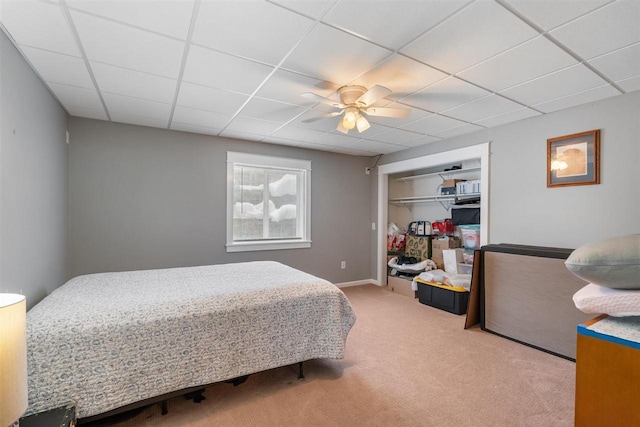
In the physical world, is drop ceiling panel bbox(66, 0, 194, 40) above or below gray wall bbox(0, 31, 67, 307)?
above

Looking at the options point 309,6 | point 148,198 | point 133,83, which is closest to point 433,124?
point 309,6

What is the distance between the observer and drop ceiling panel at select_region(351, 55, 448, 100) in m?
2.09

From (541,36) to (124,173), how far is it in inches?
161

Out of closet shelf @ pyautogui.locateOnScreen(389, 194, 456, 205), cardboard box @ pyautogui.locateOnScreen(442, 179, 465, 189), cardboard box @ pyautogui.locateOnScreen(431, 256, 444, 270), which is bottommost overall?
cardboard box @ pyautogui.locateOnScreen(431, 256, 444, 270)

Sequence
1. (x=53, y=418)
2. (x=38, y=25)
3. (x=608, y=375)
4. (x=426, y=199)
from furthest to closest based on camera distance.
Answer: (x=426, y=199), (x=38, y=25), (x=53, y=418), (x=608, y=375)

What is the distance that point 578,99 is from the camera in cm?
269

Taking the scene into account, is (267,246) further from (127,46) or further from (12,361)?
(12,361)

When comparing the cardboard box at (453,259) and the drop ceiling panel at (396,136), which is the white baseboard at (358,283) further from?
the drop ceiling panel at (396,136)

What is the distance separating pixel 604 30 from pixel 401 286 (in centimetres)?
370

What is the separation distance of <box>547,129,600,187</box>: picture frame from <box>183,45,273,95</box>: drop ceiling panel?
2927 mm

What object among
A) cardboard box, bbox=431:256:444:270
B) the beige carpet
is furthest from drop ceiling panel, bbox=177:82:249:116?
cardboard box, bbox=431:256:444:270

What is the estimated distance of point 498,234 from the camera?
3.54 meters

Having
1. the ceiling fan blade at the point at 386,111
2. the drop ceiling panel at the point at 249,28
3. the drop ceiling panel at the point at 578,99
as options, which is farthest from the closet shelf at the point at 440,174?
the drop ceiling panel at the point at 249,28

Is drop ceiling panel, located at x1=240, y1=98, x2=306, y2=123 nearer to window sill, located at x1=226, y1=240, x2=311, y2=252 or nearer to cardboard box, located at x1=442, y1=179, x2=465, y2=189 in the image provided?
window sill, located at x1=226, y1=240, x2=311, y2=252
